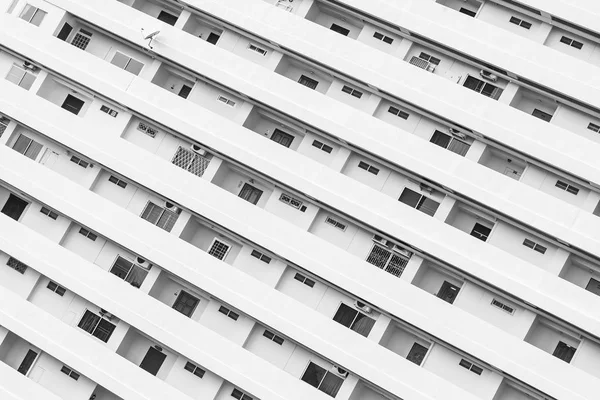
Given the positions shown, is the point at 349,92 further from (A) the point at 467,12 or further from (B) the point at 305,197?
(A) the point at 467,12

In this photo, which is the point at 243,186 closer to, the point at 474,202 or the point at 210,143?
the point at 210,143

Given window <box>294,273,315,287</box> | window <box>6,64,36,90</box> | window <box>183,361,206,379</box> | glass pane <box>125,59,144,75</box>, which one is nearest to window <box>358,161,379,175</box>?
window <box>294,273,315,287</box>

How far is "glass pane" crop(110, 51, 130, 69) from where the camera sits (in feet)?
184

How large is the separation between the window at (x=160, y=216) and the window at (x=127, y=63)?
7003mm

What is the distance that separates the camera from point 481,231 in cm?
5053

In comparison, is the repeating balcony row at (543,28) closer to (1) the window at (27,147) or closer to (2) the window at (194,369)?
(2) the window at (194,369)

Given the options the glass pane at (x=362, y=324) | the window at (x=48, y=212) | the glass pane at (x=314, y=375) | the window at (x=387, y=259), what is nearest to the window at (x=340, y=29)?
the window at (x=387, y=259)

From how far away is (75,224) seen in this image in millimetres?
54688

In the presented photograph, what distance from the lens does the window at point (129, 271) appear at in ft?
174

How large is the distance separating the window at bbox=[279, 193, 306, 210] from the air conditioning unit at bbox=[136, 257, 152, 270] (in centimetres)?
711

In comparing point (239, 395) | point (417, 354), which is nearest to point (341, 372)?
point (417, 354)

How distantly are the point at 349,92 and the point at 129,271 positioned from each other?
1374 centimetres

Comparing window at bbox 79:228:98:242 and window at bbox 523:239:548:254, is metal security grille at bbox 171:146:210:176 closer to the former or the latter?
window at bbox 79:228:98:242

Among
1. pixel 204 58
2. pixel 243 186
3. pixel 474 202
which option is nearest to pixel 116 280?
pixel 243 186
